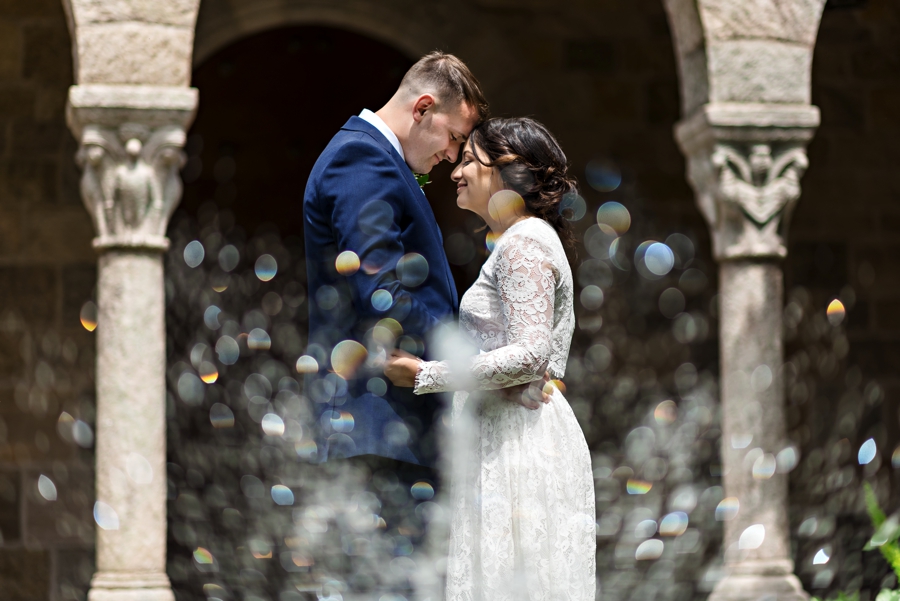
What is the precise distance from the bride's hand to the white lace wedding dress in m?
0.20

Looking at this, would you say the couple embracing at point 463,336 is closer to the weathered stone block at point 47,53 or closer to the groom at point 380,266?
the groom at point 380,266

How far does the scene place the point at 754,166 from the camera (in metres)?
4.55

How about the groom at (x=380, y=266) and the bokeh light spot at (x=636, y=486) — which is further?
the bokeh light spot at (x=636, y=486)

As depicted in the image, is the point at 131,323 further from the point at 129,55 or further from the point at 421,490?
the point at 421,490

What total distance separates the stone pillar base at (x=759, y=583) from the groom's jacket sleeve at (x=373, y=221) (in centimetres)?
257

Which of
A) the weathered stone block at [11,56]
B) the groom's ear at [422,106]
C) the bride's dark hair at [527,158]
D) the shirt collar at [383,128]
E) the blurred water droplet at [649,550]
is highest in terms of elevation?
the weathered stone block at [11,56]

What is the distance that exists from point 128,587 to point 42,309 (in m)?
2.31

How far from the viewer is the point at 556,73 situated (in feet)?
22.1

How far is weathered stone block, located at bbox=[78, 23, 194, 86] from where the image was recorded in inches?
166

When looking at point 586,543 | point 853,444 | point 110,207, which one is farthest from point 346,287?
point 853,444

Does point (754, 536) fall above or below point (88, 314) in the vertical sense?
below

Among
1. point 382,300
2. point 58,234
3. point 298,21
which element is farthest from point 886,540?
point 58,234

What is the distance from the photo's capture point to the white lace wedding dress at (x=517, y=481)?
2.49 metres

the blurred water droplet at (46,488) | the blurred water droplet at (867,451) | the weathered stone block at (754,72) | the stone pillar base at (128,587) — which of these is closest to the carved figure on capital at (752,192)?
the weathered stone block at (754,72)
